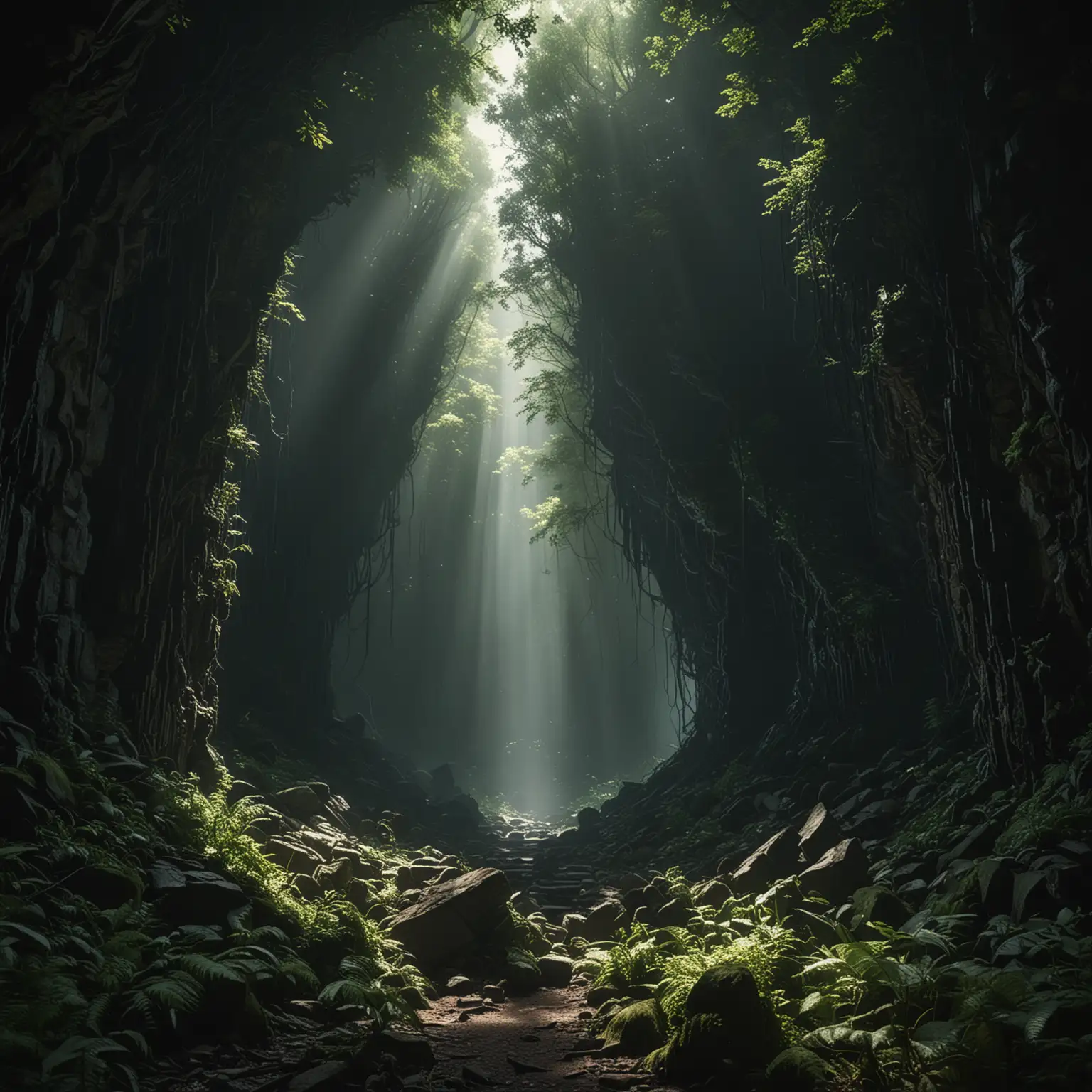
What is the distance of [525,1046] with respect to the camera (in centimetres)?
410

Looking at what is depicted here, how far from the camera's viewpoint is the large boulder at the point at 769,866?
6500 millimetres

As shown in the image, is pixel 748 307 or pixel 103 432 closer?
pixel 103 432

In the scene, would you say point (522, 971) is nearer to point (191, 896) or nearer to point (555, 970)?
point (555, 970)

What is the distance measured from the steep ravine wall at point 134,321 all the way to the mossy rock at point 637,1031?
4.46m

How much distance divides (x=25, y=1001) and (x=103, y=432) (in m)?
5.65

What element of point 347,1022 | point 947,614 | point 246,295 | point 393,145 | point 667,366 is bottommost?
point 347,1022

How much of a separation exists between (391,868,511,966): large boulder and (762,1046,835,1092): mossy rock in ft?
10.1

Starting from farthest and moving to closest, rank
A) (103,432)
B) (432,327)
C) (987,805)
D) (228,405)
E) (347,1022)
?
(432,327)
(228,405)
(103,432)
(987,805)
(347,1022)

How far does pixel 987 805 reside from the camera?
21.6 feet

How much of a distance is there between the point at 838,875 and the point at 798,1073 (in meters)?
2.91

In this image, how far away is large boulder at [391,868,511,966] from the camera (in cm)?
562

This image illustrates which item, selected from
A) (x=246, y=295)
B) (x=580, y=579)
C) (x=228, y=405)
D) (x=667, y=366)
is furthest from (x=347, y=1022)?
(x=580, y=579)

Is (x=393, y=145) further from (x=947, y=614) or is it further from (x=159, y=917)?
(x=159, y=917)

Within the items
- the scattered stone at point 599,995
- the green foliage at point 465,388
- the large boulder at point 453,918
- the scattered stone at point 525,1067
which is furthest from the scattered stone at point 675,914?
the green foliage at point 465,388
